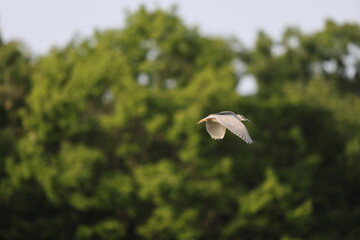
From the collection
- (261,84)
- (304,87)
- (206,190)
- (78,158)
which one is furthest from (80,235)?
(304,87)

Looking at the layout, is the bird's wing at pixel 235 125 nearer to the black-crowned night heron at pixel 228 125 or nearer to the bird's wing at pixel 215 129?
the black-crowned night heron at pixel 228 125

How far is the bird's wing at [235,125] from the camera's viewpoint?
10555 mm

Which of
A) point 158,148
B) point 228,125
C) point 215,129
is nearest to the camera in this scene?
point 228,125

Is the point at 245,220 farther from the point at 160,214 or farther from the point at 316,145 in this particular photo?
the point at 316,145

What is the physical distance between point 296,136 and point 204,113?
4717 millimetres

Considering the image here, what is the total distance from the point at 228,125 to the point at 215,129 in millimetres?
2082

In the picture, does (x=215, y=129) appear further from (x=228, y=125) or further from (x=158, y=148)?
(x=158, y=148)

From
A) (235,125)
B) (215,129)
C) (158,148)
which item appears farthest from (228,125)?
(158,148)

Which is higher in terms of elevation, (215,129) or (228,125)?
(215,129)

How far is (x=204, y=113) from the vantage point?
3033 centimetres

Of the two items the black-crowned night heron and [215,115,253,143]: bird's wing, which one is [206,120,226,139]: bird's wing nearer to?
the black-crowned night heron

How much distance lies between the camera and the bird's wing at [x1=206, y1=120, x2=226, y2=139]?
13.1 m

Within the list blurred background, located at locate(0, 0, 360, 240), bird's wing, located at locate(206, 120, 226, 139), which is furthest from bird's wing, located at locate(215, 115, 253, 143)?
blurred background, located at locate(0, 0, 360, 240)

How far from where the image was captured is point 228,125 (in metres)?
11.1
